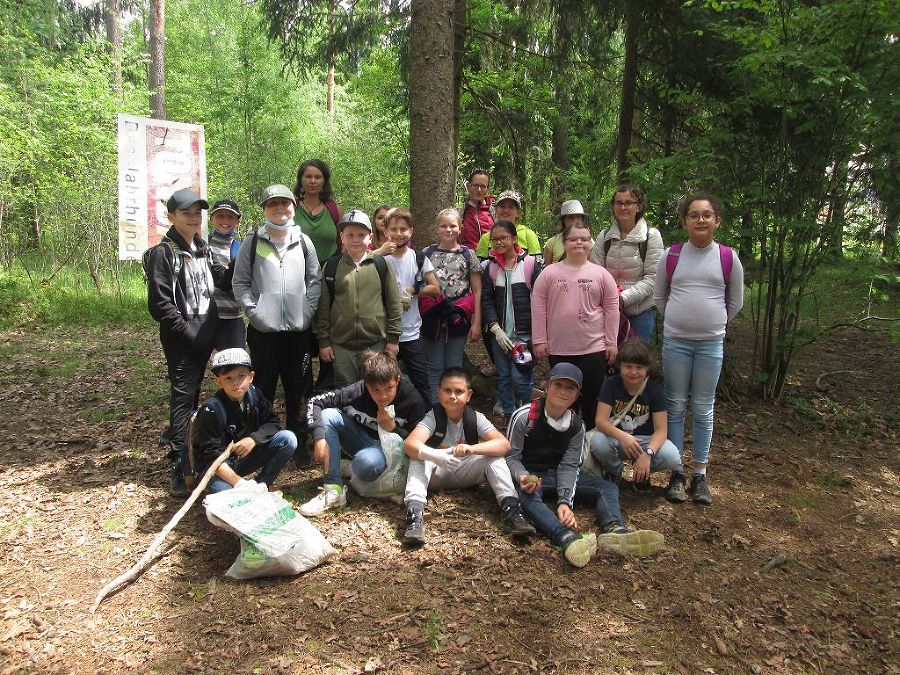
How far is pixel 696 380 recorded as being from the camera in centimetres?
428

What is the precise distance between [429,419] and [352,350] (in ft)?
2.96

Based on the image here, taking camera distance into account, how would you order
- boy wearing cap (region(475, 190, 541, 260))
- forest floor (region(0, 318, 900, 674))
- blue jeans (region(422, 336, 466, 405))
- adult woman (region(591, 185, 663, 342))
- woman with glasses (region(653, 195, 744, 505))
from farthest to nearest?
boy wearing cap (region(475, 190, 541, 260))
blue jeans (region(422, 336, 466, 405))
adult woman (region(591, 185, 663, 342))
woman with glasses (region(653, 195, 744, 505))
forest floor (region(0, 318, 900, 674))

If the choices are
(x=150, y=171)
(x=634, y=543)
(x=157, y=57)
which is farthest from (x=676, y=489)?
(x=157, y=57)

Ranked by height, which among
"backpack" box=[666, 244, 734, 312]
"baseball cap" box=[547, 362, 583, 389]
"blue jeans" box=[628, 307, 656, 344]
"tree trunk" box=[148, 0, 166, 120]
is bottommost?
"baseball cap" box=[547, 362, 583, 389]

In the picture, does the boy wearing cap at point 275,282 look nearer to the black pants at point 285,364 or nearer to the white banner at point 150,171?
the black pants at point 285,364

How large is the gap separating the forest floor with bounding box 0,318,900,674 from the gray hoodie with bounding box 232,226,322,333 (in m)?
1.22

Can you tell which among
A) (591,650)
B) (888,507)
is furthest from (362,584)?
(888,507)

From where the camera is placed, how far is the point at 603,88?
10.2 m

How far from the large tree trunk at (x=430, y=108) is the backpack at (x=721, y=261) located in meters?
2.44

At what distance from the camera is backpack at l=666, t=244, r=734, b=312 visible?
13.8 feet

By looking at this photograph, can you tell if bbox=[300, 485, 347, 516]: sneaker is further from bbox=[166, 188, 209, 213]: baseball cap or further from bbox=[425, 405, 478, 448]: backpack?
bbox=[166, 188, 209, 213]: baseball cap

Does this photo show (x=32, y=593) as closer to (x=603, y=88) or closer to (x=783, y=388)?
(x=783, y=388)

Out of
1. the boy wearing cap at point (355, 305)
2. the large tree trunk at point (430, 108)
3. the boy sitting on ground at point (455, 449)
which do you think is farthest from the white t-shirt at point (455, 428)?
the large tree trunk at point (430, 108)

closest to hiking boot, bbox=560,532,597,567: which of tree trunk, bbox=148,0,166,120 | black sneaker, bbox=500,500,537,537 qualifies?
black sneaker, bbox=500,500,537,537
